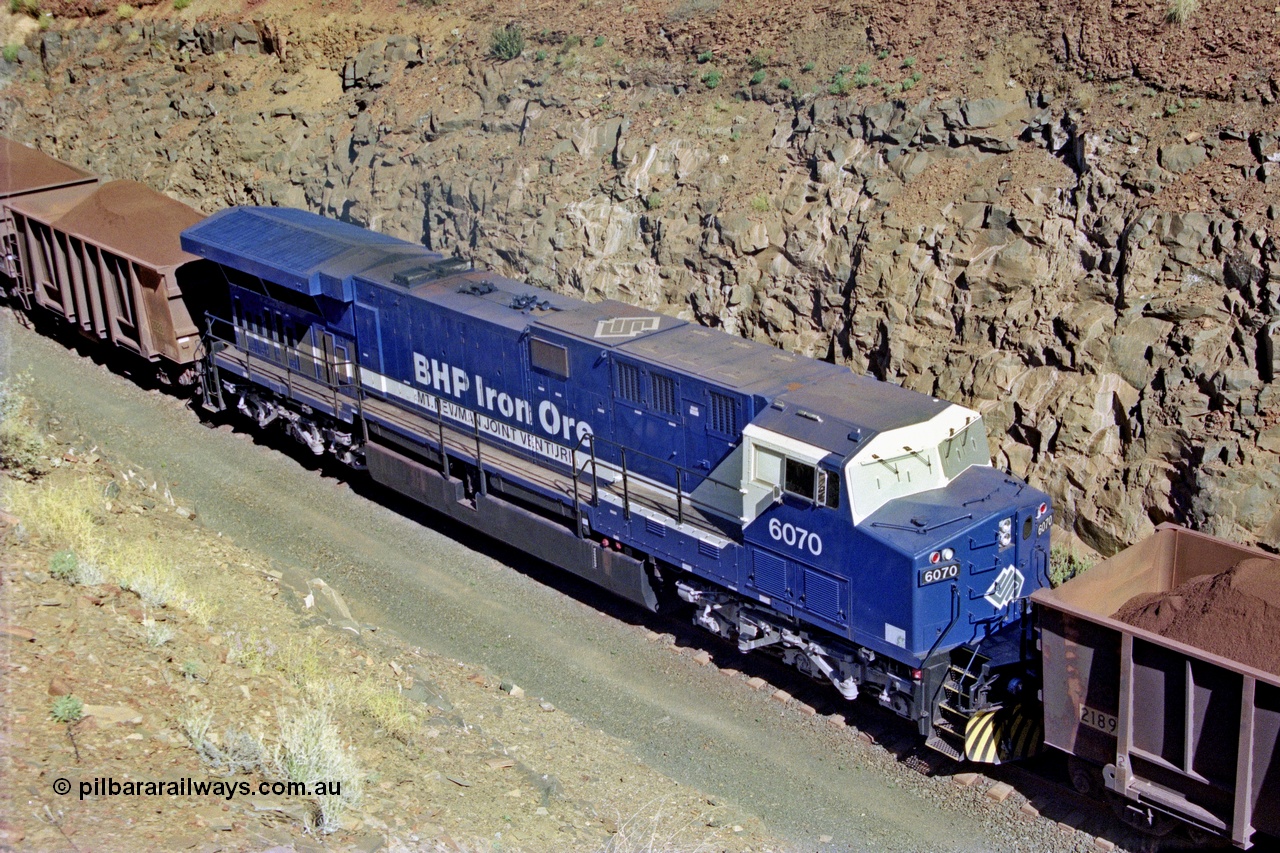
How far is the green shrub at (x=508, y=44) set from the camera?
2405 centimetres

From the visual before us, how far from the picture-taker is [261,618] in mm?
12312

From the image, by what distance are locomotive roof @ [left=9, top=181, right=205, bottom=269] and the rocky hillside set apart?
3.71m

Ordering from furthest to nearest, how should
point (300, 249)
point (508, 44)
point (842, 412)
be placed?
point (508, 44), point (300, 249), point (842, 412)

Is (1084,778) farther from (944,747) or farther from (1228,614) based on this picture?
(1228,614)

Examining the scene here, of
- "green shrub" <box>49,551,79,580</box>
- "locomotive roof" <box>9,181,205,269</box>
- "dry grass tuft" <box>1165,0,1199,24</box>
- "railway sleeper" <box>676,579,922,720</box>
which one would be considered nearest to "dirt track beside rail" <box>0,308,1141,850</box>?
"railway sleeper" <box>676,579,922,720</box>

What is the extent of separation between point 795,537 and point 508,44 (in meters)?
15.4

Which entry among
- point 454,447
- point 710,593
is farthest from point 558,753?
point 454,447

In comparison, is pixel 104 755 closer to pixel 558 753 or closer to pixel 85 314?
pixel 558 753

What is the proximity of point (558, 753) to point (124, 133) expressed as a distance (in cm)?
2232

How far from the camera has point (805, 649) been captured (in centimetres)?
1280

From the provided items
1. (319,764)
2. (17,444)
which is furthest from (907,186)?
(17,444)

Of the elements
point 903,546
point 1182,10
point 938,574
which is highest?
point 1182,10

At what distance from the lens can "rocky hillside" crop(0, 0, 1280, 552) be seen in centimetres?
1435

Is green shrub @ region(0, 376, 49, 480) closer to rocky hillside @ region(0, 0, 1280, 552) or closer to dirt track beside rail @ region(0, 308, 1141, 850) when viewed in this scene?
dirt track beside rail @ region(0, 308, 1141, 850)
